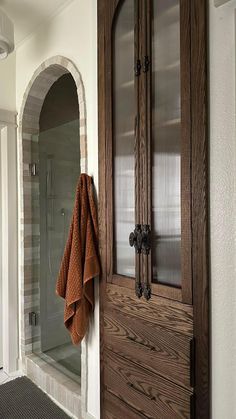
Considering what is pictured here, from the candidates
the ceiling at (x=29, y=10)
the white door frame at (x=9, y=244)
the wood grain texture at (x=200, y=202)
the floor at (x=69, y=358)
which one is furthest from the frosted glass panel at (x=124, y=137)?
the white door frame at (x=9, y=244)

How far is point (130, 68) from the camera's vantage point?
1404mm

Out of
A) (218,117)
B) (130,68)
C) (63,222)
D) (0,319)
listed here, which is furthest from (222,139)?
(0,319)

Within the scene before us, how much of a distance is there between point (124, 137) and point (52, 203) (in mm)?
1160

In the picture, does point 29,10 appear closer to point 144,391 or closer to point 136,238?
point 136,238

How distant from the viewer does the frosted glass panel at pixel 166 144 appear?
1198 millimetres

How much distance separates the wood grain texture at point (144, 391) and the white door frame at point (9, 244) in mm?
1073

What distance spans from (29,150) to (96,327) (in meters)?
1.40

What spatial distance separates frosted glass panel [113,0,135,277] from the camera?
55.2 inches

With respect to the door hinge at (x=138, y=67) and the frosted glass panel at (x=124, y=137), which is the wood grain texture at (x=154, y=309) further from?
the door hinge at (x=138, y=67)

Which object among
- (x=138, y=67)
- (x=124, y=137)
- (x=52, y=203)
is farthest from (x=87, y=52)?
(x=52, y=203)

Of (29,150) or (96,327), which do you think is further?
(29,150)

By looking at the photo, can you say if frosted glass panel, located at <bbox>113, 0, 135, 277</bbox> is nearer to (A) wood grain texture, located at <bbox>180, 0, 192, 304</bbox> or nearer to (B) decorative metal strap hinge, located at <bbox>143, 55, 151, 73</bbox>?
(B) decorative metal strap hinge, located at <bbox>143, 55, 151, 73</bbox>

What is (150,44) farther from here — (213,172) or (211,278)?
(211,278)

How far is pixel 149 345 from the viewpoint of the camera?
1277 millimetres
